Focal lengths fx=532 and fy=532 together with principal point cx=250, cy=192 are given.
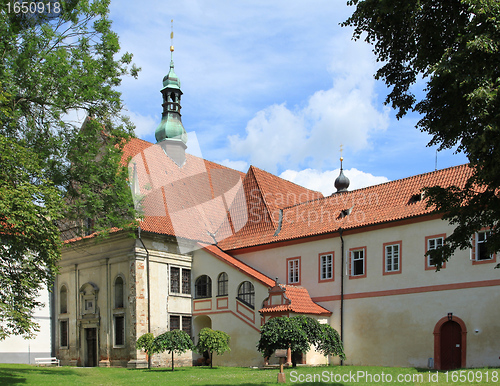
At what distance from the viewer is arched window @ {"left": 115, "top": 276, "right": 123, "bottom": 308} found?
88.4 ft

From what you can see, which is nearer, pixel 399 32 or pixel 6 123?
pixel 399 32

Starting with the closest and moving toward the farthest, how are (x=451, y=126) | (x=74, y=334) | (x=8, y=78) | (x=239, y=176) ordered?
(x=451, y=126) → (x=8, y=78) → (x=74, y=334) → (x=239, y=176)

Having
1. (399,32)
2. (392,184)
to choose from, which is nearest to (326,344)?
(392,184)

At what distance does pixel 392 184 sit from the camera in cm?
2470

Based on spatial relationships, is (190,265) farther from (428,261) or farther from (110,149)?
(428,261)

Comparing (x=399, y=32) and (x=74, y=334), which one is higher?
(x=399, y=32)

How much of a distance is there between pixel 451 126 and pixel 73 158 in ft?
43.4

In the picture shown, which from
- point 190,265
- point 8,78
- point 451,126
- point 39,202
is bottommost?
point 190,265

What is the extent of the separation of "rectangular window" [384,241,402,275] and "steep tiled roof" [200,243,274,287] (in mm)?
5344

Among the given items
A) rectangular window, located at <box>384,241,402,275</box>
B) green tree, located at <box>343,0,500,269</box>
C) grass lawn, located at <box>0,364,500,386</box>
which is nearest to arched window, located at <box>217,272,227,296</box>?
rectangular window, located at <box>384,241,402,275</box>

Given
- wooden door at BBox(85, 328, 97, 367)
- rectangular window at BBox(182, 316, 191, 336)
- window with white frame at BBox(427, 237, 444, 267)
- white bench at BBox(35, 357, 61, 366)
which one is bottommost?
white bench at BBox(35, 357, 61, 366)

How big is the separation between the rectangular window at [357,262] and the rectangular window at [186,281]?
9190 mm

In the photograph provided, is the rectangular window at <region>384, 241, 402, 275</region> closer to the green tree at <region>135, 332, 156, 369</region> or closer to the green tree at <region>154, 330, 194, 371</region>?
the green tree at <region>154, 330, 194, 371</region>

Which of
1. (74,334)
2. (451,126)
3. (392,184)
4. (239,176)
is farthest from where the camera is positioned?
(239,176)
